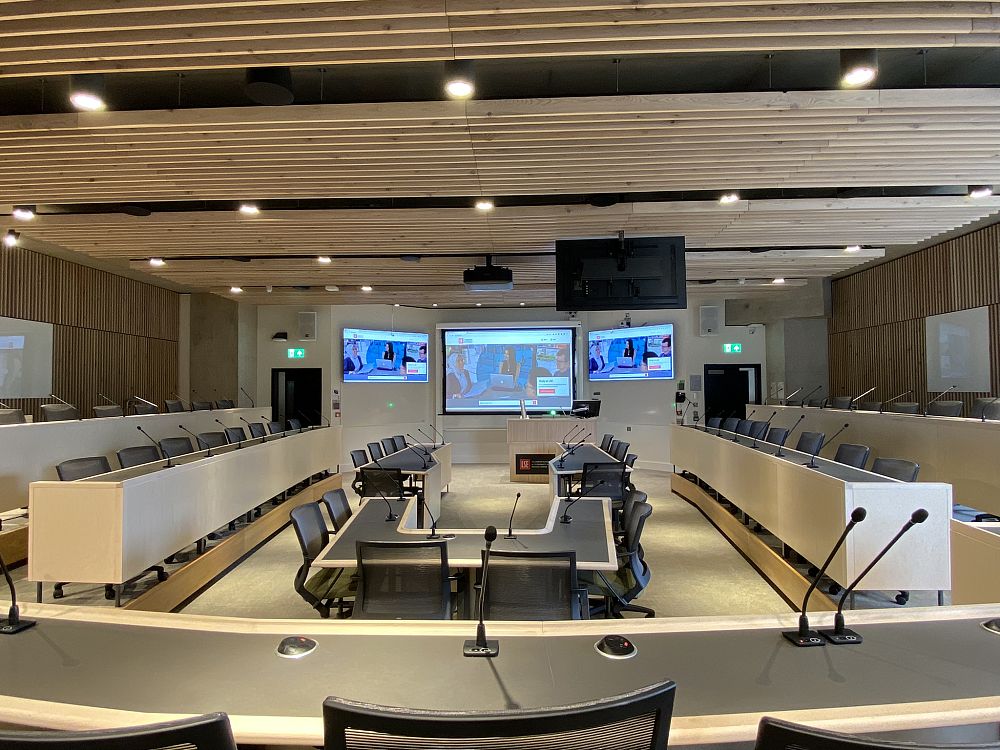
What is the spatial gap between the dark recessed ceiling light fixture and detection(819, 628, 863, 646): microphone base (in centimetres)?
423

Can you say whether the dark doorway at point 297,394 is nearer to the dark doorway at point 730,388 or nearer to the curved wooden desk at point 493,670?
the dark doorway at point 730,388

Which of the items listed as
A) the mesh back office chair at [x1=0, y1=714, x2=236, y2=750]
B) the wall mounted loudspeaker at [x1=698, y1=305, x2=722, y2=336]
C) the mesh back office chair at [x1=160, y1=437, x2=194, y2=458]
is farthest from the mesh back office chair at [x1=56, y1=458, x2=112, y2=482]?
the wall mounted loudspeaker at [x1=698, y1=305, x2=722, y2=336]

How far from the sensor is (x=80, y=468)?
17.4 ft

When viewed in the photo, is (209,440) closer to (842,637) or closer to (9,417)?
(9,417)

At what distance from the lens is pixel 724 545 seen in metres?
6.75

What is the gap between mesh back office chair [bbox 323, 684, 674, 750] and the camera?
1044 millimetres

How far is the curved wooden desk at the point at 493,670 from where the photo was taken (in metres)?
1.45

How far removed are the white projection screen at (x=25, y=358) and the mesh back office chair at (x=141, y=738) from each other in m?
10.9

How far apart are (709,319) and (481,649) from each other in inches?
505

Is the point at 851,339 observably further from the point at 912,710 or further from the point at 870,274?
the point at 912,710

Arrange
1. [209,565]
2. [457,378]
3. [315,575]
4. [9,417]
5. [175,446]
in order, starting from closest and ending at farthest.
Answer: [315,575] → [209,565] → [9,417] → [175,446] → [457,378]

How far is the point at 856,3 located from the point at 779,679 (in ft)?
10.9

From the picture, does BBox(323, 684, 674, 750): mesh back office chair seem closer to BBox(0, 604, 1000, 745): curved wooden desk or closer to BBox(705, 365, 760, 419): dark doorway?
BBox(0, 604, 1000, 745): curved wooden desk

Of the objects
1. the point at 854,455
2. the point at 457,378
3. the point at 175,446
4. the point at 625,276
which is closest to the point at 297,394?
the point at 457,378
